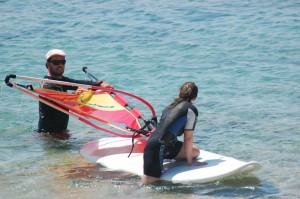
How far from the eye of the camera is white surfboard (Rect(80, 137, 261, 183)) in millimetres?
8227

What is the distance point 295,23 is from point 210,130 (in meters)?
8.56

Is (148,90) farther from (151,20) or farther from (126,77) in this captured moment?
(151,20)

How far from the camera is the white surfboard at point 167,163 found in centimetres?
823

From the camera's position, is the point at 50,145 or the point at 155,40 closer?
the point at 50,145

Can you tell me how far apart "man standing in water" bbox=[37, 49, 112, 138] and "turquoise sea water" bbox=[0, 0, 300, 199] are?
23 centimetres

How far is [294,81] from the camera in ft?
45.7

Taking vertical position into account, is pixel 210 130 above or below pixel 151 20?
below

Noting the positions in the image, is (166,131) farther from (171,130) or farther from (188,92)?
(188,92)

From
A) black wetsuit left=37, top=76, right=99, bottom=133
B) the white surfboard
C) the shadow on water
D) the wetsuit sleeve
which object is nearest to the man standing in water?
black wetsuit left=37, top=76, right=99, bottom=133

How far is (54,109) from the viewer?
1026cm

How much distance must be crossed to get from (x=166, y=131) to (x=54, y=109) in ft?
8.57

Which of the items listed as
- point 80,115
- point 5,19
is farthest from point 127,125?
point 5,19

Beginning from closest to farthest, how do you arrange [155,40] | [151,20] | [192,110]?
[192,110], [155,40], [151,20]

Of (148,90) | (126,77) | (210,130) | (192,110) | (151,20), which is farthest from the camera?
(151,20)
